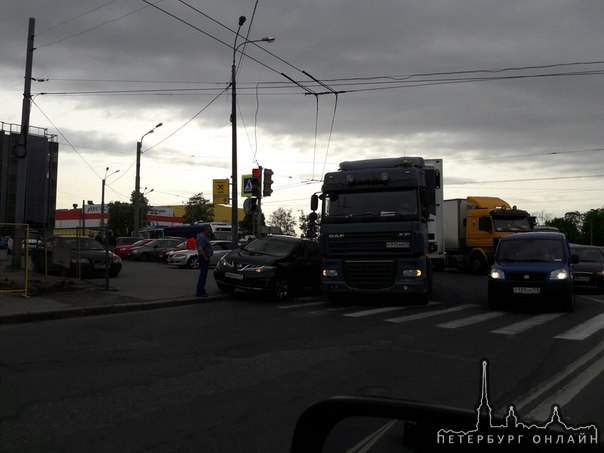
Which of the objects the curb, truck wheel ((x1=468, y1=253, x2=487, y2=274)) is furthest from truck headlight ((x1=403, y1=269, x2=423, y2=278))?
truck wheel ((x1=468, y1=253, x2=487, y2=274))

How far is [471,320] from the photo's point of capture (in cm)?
1084

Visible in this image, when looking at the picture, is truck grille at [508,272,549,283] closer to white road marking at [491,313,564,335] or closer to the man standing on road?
white road marking at [491,313,564,335]

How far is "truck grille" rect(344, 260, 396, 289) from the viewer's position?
12.5 m

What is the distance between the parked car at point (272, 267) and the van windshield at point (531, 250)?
17.8ft

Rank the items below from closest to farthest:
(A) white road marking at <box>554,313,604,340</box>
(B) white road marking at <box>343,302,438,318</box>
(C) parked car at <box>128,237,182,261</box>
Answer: (A) white road marking at <box>554,313,604,340</box>
(B) white road marking at <box>343,302,438,318</box>
(C) parked car at <box>128,237,182,261</box>

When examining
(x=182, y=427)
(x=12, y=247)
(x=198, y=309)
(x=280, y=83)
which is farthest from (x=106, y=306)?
(x=280, y=83)

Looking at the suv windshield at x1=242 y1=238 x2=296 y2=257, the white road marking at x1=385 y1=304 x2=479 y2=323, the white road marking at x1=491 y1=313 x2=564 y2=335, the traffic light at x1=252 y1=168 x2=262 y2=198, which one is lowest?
the white road marking at x1=385 y1=304 x2=479 y2=323

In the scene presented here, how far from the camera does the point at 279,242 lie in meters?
15.3

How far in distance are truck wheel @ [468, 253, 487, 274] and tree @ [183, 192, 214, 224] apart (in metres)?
68.9

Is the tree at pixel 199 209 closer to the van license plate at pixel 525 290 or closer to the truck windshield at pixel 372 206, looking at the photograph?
the truck windshield at pixel 372 206

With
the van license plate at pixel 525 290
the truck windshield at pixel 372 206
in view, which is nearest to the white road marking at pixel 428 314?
the van license plate at pixel 525 290

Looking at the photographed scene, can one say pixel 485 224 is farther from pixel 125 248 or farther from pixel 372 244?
pixel 125 248

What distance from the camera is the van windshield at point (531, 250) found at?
12625mm

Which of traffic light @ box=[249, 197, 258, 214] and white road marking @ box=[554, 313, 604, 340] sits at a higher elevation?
traffic light @ box=[249, 197, 258, 214]
